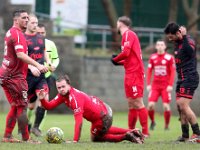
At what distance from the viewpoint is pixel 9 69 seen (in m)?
12.6

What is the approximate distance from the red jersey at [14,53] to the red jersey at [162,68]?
24.1 ft

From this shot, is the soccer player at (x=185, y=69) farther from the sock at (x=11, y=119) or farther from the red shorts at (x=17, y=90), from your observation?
the sock at (x=11, y=119)

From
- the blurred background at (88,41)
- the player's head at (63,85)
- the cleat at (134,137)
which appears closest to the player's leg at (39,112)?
the player's head at (63,85)

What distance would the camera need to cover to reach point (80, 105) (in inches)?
496

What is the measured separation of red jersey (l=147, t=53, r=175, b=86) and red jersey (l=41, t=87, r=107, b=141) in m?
6.49

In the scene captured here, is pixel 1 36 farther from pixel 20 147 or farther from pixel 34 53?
pixel 20 147

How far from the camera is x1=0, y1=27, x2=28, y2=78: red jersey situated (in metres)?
12.3

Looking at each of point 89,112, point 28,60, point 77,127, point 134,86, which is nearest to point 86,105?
point 89,112

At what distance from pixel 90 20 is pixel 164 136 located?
18301mm

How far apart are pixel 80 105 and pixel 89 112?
376 millimetres

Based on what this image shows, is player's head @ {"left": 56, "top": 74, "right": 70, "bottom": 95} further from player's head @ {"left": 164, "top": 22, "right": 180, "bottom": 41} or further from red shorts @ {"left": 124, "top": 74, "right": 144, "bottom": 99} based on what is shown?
red shorts @ {"left": 124, "top": 74, "right": 144, "bottom": 99}

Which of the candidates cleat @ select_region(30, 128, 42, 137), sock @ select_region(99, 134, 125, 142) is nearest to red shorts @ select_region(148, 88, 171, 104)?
cleat @ select_region(30, 128, 42, 137)

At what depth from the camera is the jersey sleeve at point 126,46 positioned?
14.8 meters

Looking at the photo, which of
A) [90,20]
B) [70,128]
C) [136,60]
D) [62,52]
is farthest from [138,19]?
[136,60]
